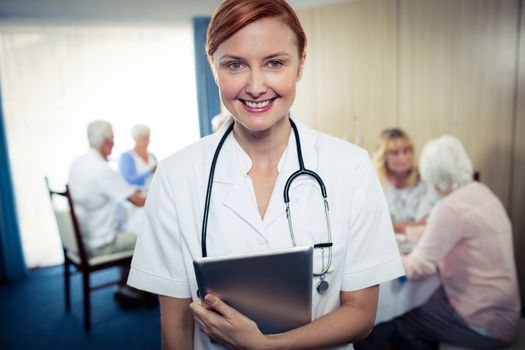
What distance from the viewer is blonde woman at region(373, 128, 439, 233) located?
2693 millimetres

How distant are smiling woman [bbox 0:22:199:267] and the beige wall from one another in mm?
1496

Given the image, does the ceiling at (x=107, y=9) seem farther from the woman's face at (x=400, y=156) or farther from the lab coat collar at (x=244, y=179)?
the lab coat collar at (x=244, y=179)

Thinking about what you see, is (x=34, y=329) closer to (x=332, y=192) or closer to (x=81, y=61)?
(x=81, y=61)

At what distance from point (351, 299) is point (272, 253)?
0.91 ft

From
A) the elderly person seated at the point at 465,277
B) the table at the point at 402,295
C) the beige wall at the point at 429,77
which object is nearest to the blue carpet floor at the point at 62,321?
the table at the point at 402,295

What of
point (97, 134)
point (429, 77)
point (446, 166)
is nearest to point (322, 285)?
point (446, 166)

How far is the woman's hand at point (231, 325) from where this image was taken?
0.80 m

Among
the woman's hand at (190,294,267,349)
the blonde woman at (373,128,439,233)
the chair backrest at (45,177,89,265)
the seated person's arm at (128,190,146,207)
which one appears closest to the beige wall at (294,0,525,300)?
the blonde woman at (373,128,439,233)

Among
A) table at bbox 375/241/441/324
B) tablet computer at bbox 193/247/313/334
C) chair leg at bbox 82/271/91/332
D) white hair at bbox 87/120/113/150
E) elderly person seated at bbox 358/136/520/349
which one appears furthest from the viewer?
white hair at bbox 87/120/113/150

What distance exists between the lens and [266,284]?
0.79 m

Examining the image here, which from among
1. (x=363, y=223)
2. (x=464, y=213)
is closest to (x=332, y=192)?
(x=363, y=223)

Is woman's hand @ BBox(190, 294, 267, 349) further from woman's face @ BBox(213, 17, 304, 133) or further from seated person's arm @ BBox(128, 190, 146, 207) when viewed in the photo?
seated person's arm @ BBox(128, 190, 146, 207)

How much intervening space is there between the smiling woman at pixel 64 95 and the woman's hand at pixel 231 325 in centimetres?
346

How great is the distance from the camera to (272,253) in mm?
745
